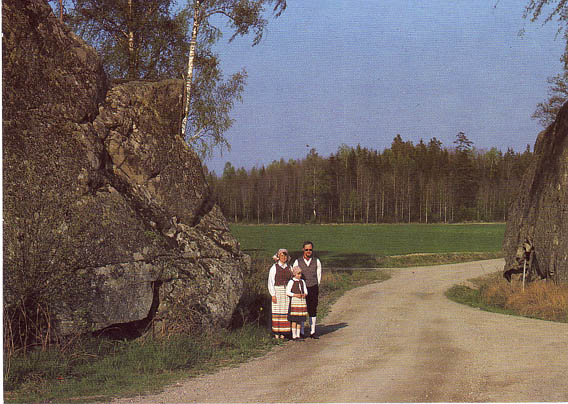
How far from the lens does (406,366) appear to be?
11.1 m

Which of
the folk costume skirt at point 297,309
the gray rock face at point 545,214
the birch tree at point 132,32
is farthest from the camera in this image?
the birch tree at point 132,32

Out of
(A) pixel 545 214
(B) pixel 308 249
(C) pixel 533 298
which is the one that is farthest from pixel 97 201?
(A) pixel 545 214

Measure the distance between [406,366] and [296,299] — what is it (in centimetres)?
394

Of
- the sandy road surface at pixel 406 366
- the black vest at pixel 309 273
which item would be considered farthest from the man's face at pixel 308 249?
the sandy road surface at pixel 406 366

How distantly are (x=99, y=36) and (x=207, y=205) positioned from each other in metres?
13.7

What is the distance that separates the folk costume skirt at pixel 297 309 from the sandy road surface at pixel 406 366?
21.9 inches

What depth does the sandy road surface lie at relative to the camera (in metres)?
9.06

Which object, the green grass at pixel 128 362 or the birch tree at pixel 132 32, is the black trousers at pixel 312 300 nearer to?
the green grass at pixel 128 362

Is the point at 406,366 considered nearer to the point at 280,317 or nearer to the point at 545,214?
the point at 280,317

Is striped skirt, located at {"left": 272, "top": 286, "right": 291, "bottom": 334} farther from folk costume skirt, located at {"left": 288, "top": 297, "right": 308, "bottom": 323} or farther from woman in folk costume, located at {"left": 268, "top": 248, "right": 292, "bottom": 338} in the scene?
folk costume skirt, located at {"left": 288, "top": 297, "right": 308, "bottom": 323}

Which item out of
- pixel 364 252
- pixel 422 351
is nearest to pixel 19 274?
pixel 422 351

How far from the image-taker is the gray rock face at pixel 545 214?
853 inches

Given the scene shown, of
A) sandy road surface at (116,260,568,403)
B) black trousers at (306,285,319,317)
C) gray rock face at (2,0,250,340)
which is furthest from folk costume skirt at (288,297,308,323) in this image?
gray rock face at (2,0,250,340)

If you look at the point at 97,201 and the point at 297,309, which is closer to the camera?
the point at 97,201
